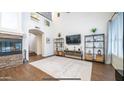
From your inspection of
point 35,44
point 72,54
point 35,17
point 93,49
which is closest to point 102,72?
point 93,49

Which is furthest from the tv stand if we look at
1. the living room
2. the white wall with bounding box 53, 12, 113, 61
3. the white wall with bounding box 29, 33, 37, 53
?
the white wall with bounding box 29, 33, 37, 53

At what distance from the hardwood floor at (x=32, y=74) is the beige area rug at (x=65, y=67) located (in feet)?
0.30

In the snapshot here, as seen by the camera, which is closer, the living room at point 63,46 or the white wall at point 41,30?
the living room at point 63,46

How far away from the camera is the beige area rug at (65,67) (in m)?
1.85

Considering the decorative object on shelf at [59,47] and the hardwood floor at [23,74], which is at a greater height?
the decorative object on shelf at [59,47]

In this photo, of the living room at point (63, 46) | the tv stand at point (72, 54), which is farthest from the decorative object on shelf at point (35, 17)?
the tv stand at point (72, 54)

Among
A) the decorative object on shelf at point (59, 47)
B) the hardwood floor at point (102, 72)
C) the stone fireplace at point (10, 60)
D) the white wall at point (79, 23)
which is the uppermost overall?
the white wall at point (79, 23)

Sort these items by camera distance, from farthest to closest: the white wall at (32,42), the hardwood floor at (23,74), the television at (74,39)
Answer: the television at (74,39) → the white wall at (32,42) → the hardwood floor at (23,74)

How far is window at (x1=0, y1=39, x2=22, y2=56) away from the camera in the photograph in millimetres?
1787

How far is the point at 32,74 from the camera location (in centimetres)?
184

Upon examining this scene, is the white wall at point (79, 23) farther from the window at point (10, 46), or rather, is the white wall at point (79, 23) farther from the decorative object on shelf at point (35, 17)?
the window at point (10, 46)

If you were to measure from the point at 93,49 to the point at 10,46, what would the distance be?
69.9 inches

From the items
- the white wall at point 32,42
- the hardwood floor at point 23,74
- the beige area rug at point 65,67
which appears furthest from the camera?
the white wall at point 32,42

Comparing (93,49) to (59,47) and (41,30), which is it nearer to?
(59,47)
